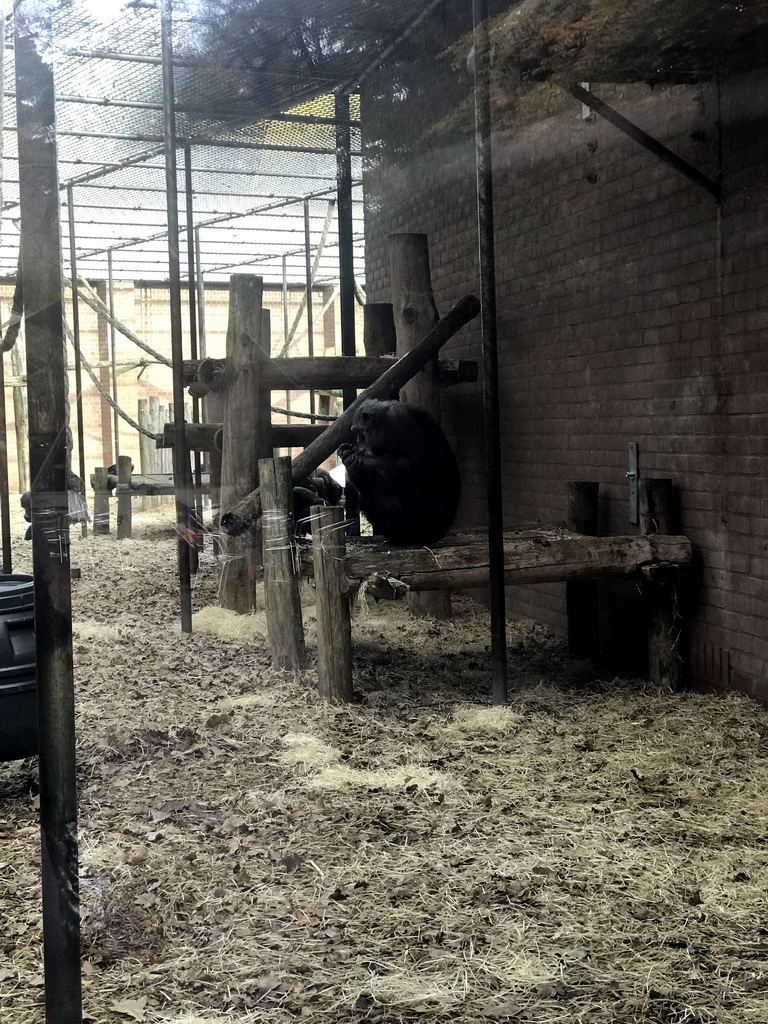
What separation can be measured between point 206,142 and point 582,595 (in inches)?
177

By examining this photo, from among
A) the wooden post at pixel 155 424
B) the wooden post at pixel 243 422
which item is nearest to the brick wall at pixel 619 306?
the wooden post at pixel 243 422

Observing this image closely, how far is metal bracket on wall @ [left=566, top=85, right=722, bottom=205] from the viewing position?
468cm

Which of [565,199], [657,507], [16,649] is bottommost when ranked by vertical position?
[16,649]

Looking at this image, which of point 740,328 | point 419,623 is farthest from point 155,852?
point 419,623

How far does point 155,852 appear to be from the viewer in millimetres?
2986

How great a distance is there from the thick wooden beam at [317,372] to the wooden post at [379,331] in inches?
19.1

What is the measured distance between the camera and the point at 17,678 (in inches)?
128

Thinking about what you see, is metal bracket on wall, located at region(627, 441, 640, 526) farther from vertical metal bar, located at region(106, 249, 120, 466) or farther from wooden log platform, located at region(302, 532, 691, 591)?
vertical metal bar, located at region(106, 249, 120, 466)

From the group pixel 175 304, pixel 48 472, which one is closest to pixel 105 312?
pixel 175 304

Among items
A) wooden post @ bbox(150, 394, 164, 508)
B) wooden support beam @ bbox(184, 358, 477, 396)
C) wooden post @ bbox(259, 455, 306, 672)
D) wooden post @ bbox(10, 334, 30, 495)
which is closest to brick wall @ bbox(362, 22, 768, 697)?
wooden support beam @ bbox(184, 358, 477, 396)

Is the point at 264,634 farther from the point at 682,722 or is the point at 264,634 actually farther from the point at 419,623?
the point at 682,722

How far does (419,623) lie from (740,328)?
309cm

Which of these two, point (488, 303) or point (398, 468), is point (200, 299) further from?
point (488, 303)

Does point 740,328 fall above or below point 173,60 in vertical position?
below
